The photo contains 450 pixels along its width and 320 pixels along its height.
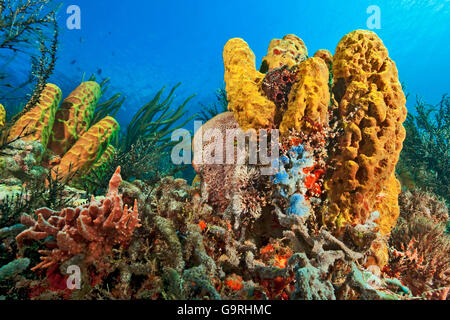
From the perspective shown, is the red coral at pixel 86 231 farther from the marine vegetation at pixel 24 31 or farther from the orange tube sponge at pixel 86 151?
the orange tube sponge at pixel 86 151

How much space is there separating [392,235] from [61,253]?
14.2 feet

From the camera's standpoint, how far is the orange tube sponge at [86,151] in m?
4.51

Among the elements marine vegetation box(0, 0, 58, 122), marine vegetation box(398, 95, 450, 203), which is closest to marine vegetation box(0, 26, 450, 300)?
marine vegetation box(0, 0, 58, 122)

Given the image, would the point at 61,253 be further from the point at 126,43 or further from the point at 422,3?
the point at 422,3

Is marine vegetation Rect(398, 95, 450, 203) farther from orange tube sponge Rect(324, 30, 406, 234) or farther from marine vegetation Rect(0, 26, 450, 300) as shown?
orange tube sponge Rect(324, 30, 406, 234)

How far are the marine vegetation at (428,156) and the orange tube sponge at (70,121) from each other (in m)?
7.85

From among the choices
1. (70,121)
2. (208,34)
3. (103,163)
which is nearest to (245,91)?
(103,163)

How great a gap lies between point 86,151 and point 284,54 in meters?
4.52

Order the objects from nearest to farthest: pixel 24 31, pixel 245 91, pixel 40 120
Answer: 1. pixel 24 31
2. pixel 245 91
3. pixel 40 120

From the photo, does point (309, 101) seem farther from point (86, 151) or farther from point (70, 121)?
point (70, 121)

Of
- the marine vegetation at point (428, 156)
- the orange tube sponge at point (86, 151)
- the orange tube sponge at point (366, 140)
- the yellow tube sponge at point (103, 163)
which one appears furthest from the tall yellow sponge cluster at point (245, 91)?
the marine vegetation at point (428, 156)

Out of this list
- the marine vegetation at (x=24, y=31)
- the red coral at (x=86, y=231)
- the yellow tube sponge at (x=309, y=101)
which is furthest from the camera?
the yellow tube sponge at (x=309, y=101)

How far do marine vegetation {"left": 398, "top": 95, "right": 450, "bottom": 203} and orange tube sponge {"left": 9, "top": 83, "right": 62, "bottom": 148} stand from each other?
27.1 feet

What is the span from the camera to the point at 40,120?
174 inches
